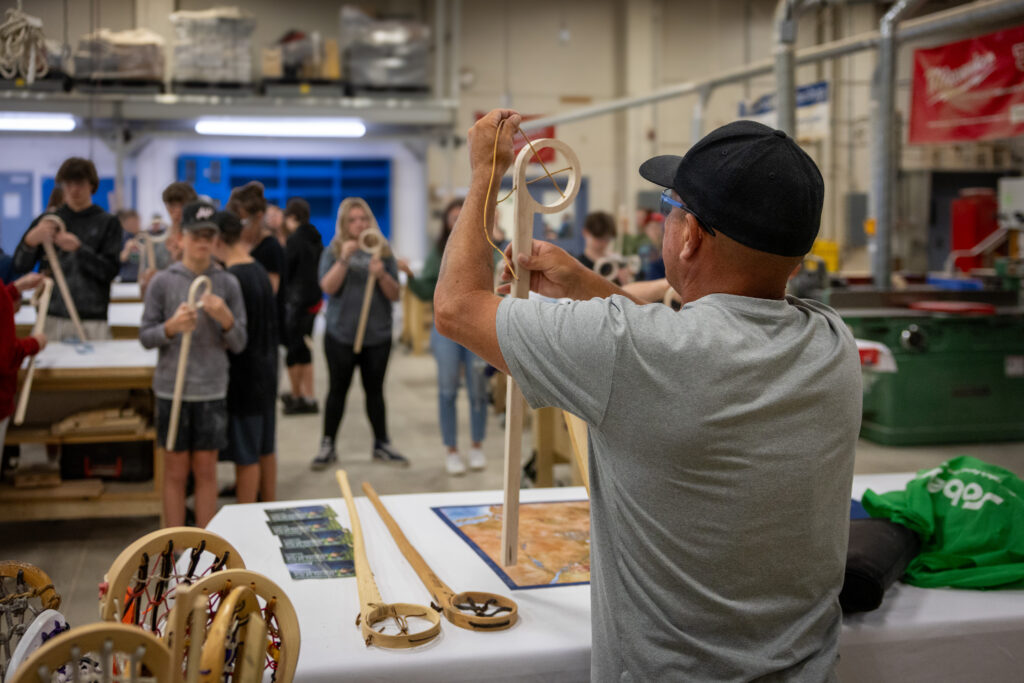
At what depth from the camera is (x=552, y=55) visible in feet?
45.3

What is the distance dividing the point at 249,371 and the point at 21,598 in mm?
2537

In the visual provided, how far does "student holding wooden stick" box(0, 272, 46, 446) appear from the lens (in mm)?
3020

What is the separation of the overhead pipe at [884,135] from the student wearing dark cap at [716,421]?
4998 mm

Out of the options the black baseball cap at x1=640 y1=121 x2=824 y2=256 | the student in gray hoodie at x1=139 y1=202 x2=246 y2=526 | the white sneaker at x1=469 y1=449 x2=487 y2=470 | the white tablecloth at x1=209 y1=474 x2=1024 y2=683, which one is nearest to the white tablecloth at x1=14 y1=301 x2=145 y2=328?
the student in gray hoodie at x1=139 y1=202 x2=246 y2=526

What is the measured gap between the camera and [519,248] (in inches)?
64.5

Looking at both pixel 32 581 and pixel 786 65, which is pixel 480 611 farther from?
pixel 786 65

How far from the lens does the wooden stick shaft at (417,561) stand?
Result: 1791 millimetres

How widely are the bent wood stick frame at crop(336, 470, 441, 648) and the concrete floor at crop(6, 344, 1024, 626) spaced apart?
1.38 meters

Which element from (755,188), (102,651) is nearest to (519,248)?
(755,188)

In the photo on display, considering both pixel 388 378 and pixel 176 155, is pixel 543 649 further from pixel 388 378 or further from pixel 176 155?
pixel 388 378

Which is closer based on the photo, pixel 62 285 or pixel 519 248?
pixel 519 248

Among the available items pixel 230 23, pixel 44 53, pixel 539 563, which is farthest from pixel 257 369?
pixel 230 23

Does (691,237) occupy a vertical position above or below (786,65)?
below

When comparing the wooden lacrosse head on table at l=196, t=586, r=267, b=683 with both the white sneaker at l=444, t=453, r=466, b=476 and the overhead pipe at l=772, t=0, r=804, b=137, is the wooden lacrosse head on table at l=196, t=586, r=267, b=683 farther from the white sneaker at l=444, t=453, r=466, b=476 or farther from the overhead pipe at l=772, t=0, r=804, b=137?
the overhead pipe at l=772, t=0, r=804, b=137
